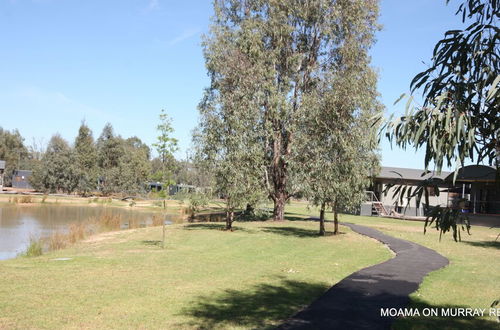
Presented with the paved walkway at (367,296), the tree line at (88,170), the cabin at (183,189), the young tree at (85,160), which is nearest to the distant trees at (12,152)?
the tree line at (88,170)

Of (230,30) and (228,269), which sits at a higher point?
(230,30)

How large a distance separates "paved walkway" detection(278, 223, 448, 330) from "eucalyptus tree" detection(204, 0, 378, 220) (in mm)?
12829

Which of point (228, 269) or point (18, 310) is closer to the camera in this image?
point (18, 310)

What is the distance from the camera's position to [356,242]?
1927 centimetres

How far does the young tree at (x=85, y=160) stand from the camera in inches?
2576

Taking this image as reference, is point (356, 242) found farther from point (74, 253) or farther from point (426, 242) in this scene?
point (74, 253)

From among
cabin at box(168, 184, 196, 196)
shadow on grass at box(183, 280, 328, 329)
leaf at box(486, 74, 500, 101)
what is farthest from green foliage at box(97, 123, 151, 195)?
leaf at box(486, 74, 500, 101)

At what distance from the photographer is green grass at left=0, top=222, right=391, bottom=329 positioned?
7.39m

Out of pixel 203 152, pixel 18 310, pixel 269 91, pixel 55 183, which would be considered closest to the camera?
pixel 18 310

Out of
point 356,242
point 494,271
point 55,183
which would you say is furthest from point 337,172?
point 55,183

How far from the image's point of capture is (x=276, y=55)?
1115 inches

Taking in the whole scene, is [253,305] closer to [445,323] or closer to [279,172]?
[445,323]

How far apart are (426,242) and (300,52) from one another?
1553 centimetres

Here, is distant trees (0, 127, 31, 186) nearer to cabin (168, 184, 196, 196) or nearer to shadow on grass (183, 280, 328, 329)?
cabin (168, 184, 196, 196)
